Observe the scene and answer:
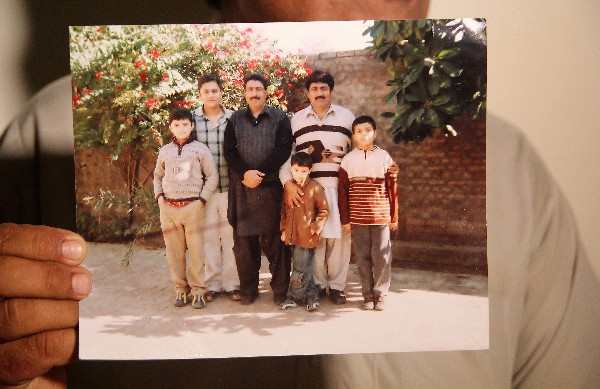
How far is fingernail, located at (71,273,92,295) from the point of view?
2.04 feet

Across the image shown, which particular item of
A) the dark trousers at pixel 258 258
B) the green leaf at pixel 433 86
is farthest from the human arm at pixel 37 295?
the green leaf at pixel 433 86

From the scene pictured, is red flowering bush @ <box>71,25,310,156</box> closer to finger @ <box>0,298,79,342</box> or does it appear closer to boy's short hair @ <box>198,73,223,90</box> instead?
boy's short hair @ <box>198,73,223,90</box>

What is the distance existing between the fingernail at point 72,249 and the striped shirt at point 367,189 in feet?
1.30

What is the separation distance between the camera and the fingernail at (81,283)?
622mm

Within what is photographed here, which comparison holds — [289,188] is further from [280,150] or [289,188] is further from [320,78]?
[320,78]

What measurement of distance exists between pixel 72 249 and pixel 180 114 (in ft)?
0.85

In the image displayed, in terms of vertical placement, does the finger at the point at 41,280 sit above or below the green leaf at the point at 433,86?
below

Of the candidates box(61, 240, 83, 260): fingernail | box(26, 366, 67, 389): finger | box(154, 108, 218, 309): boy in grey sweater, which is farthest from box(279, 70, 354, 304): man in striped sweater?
box(26, 366, 67, 389): finger

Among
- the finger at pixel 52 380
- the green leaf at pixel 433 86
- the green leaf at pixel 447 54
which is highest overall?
the green leaf at pixel 447 54

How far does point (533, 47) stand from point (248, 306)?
2.18 ft

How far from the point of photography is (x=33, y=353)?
0.64 metres

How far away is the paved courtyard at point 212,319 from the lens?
2.06ft

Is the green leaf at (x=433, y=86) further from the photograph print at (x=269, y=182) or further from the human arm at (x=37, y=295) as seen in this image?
the human arm at (x=37, y=295)

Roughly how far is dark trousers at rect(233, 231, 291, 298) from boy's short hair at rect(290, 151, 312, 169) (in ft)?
0.35
